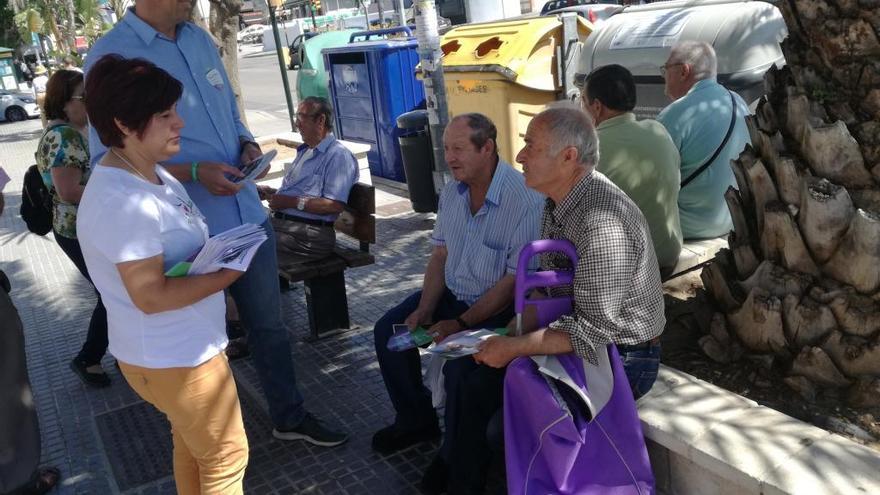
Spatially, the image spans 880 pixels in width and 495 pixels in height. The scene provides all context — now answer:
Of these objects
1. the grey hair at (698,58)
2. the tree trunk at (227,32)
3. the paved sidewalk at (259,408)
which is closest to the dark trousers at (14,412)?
the paved sidewalk at (259,408)

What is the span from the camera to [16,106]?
23.6m

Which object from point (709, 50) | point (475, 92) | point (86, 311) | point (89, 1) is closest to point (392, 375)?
point (709, 50)

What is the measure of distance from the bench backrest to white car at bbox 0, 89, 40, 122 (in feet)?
73.9

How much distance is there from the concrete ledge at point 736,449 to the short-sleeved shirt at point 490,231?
83cm

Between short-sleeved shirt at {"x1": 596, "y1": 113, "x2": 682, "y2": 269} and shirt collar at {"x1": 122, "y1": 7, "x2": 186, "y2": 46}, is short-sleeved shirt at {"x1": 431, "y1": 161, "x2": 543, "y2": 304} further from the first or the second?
shirt collar at {"x1": 122, "y1": 7, "x2": 186, "y2": 46}

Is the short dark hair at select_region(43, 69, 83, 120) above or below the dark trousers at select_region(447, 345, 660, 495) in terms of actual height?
above

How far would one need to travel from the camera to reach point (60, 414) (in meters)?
4.22

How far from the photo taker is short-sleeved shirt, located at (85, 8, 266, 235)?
305 cm

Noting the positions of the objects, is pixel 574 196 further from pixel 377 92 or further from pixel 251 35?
pixel 251 35

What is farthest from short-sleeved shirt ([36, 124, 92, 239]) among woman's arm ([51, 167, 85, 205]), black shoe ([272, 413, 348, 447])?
black shoe ([272, 413, 348, 447])

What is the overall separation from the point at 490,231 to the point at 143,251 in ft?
4.91

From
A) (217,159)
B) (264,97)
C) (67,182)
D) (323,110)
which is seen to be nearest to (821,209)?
(217,159)

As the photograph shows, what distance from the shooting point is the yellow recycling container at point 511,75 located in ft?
23.7

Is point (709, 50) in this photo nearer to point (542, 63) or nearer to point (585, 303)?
point (585, 303)
